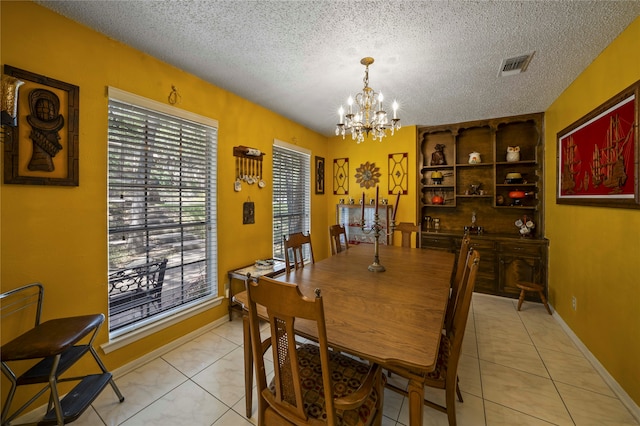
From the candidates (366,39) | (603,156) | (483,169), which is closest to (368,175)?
(483,169)

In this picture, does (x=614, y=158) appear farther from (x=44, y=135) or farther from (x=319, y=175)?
(x=44, y=135)

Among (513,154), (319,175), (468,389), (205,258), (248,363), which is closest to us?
(248,363)

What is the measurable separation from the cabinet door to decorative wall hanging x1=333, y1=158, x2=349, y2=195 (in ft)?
8.88

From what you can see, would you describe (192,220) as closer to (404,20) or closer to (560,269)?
(404,20)

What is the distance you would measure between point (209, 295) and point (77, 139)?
5.90ft

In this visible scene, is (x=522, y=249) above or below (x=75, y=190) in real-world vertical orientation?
below

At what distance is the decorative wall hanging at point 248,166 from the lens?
9.67 feet

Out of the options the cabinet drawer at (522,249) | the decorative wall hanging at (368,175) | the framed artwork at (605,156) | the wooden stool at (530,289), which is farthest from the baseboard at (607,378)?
the decorative wall hanging at (368,175)

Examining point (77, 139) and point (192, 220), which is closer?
point (77, 139)

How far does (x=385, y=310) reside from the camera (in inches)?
53.6

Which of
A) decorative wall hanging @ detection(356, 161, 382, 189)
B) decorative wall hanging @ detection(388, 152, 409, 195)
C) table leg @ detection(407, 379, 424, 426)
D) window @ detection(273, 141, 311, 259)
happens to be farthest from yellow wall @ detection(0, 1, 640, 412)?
decorative wall hanging @ detection(356, 161, 382, 189)

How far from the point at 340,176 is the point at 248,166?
2186mm

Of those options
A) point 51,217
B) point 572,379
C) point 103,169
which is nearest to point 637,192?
point 572,379

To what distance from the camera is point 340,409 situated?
990mm
